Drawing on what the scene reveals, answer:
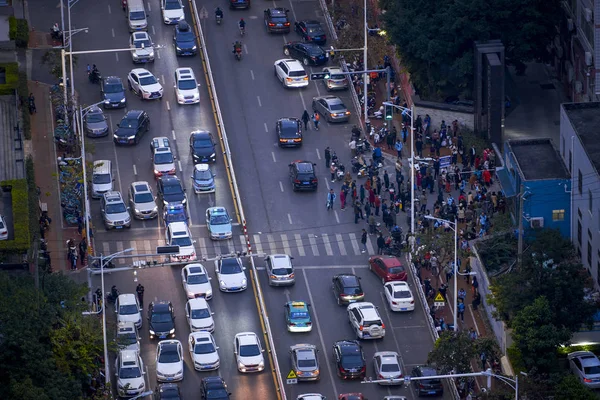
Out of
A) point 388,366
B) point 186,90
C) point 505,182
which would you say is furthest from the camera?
point 186,90

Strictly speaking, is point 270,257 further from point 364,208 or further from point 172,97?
point 172,97

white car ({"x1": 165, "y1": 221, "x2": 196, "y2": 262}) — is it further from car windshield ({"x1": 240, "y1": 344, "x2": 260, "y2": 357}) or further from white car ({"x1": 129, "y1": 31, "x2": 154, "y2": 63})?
white car ({"x1": 129, "y1": 31, "x2": 154, "y2": 63})

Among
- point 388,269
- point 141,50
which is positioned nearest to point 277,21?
point 141,50

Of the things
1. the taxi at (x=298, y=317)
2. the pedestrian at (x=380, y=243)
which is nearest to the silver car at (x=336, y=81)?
the pedestrian at (x=380, y=243)

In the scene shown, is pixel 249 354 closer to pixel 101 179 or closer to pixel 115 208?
pixel 115 208

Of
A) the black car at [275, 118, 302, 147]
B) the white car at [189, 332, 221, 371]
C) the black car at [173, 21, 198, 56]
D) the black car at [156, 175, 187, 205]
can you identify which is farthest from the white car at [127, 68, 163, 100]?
the white car at [189, 332, 221, 371]

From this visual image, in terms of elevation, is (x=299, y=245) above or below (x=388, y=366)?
above

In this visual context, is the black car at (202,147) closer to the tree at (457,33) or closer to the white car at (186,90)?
the white car at (186,90)

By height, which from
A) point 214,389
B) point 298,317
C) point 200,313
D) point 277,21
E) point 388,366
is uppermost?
point 277,21
